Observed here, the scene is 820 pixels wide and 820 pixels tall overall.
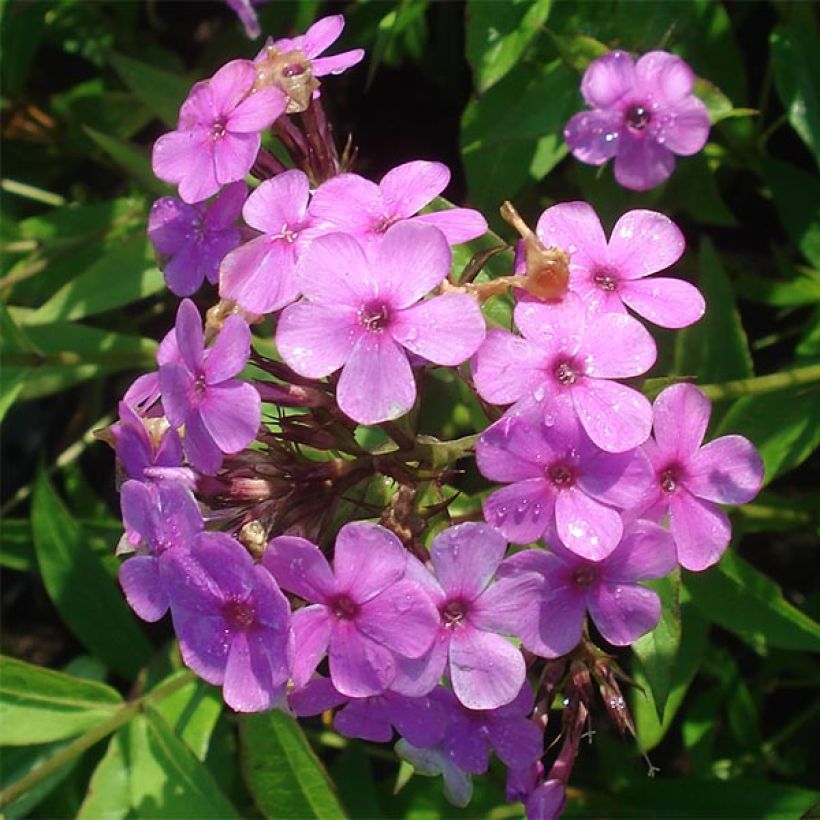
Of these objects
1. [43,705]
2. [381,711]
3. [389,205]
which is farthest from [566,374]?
[43,705]

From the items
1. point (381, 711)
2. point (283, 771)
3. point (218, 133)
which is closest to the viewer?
point (381, 711)

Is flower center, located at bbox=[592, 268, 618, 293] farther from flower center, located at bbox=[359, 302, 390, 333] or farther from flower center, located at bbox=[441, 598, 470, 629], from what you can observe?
flower center, located at bbox=[441, 598, 470, 629]

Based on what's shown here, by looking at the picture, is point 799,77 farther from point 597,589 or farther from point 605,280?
point 597,589

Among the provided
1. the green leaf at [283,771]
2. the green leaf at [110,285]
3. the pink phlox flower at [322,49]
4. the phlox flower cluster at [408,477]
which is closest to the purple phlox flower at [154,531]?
the phlox flower cluster at [408,477]

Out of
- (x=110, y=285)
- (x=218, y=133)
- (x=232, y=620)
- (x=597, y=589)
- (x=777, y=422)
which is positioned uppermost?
(x=218, y=133)

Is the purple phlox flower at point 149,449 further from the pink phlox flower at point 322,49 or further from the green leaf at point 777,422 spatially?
the green leaf at point 777,422

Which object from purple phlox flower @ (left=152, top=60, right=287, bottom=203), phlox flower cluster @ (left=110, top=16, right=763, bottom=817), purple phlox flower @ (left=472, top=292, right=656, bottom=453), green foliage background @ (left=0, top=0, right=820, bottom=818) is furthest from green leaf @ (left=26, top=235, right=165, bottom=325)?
purple phlox flower @ (left=472, top=292, right=656, bottom=453)

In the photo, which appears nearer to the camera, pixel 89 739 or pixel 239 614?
pixel 239 614
